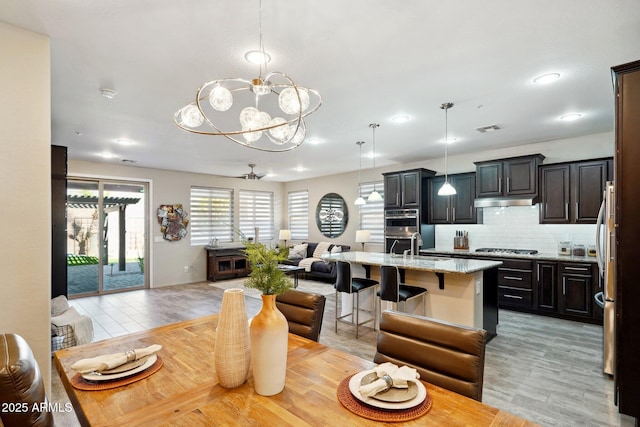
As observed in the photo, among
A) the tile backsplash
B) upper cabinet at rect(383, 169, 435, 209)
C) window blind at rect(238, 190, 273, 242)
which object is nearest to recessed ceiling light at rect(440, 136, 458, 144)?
upper cabinet at rect(383, 169, 435, 209)

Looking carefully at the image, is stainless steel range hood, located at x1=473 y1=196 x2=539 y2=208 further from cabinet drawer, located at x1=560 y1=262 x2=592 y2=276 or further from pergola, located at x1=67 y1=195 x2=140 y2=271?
pergola, located at x1=67 y1=195 x2=140 y2=271

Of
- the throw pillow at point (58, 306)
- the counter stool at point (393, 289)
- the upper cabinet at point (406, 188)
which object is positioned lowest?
the throw pillow at point (58, 306)

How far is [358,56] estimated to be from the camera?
2.55m

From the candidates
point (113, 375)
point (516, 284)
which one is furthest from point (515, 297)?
point (113, 375)

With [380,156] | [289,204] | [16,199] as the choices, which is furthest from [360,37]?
[289,204]

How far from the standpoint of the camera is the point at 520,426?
3.38 feet

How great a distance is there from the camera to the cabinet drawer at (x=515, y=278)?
485cm

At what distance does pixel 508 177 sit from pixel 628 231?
3220 millimetres

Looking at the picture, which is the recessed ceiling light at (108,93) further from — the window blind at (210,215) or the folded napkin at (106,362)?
the window blind at (210,215)

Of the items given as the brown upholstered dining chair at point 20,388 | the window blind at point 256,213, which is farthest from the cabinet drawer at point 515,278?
the window blind at point 256,213

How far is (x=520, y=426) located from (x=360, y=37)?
2.31 meters

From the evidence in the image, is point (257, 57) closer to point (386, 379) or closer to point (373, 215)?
point (386, 379)

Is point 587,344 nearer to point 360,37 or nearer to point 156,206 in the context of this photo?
point 360,37

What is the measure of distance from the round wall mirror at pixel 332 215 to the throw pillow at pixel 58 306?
227 inches
